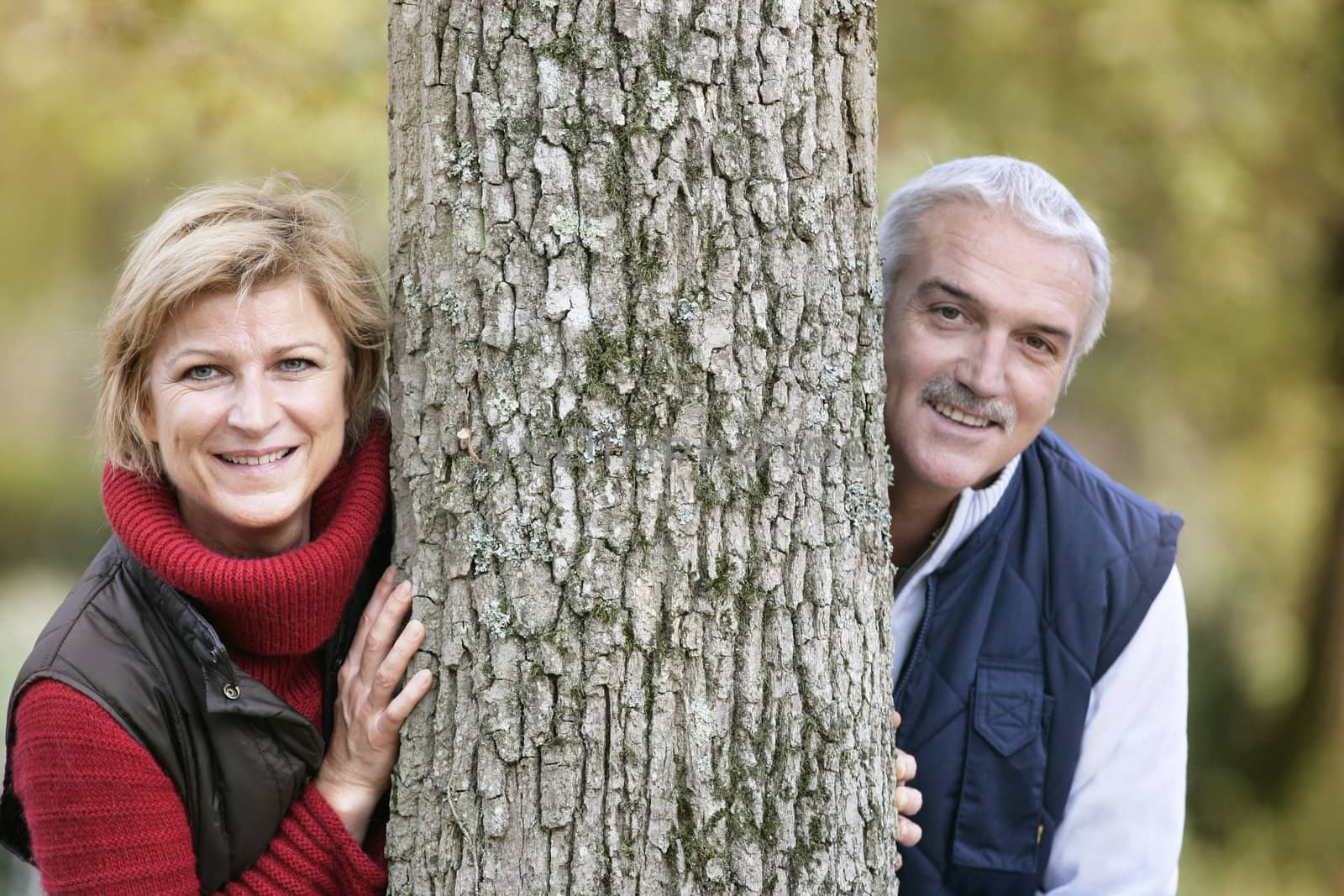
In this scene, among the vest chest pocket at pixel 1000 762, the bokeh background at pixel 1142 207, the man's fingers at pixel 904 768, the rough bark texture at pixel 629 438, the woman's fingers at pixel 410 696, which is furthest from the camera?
the bokeh background at pixel 1142 207

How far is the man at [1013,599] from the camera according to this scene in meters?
2.58

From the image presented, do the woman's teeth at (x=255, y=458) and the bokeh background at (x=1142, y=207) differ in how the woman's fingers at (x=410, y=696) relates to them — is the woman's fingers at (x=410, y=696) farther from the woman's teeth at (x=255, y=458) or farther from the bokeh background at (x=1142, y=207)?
the bokeh background at (x=1142, y=207)

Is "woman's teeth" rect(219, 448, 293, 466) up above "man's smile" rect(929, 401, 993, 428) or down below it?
below

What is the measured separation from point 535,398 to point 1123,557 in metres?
1.51

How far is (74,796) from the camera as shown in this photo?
6.12 ft

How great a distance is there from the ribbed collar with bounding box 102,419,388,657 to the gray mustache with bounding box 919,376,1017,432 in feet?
3.96

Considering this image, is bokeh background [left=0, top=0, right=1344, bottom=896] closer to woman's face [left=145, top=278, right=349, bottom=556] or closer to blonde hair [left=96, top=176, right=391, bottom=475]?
blonde hair [left=96, top=176, right=391, bottom=475]

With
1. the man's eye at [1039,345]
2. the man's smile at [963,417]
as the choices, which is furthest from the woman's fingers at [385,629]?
the man's eye at [1039,345]

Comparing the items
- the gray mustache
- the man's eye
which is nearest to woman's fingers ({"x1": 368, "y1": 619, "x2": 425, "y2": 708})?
the gray mustache

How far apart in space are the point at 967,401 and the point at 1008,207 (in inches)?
17.8

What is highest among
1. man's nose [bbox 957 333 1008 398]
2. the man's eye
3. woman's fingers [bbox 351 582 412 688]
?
the man's eye

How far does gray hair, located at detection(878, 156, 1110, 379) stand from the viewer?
266cm

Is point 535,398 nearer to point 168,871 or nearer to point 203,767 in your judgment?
point 203,767

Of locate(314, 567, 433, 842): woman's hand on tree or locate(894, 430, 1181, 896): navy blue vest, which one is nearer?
locate(314, 567, 433, 842): woman's hand on tree
